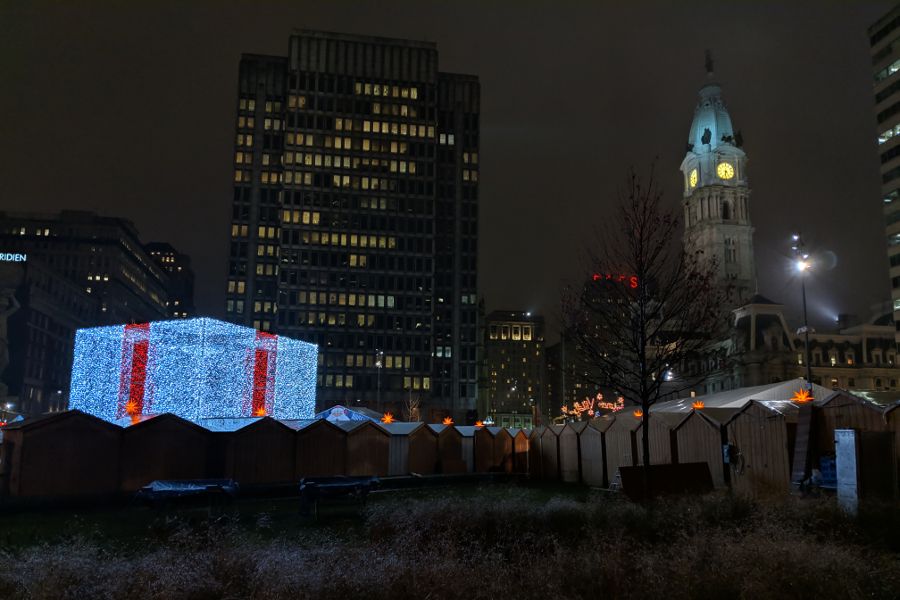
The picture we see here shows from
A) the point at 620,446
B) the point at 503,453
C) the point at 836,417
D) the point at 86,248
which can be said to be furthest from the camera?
the point at 86,248

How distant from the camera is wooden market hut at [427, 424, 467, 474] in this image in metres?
38.9

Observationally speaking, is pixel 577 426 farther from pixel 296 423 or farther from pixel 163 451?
pixel 163 451

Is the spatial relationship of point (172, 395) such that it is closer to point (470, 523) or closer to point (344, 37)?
point (470, 523)

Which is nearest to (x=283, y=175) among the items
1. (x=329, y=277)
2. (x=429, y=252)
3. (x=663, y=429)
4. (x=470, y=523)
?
(x=329, y=277)

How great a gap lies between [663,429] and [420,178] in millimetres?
112399

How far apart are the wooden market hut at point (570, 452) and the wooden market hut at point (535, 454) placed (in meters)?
2.83

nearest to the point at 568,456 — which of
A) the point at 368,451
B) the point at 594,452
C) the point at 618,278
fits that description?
the point at 594,452

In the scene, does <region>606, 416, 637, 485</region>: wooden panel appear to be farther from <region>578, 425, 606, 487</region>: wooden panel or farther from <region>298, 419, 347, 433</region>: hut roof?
<region>298, 419, 347, 433</region>: hut roof

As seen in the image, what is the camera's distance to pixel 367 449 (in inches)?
1353

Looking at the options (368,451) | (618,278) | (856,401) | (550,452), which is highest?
(618,278)

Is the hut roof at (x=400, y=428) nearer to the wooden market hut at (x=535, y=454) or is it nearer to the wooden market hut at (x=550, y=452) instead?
the wooden market hut at (x=535, y=454)

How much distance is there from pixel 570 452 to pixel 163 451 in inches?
766

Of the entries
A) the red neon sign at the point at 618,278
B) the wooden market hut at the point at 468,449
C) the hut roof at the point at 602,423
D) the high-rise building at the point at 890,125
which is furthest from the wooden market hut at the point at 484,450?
the high-rise building at the point at 890,125

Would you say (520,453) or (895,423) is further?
(520,453)
